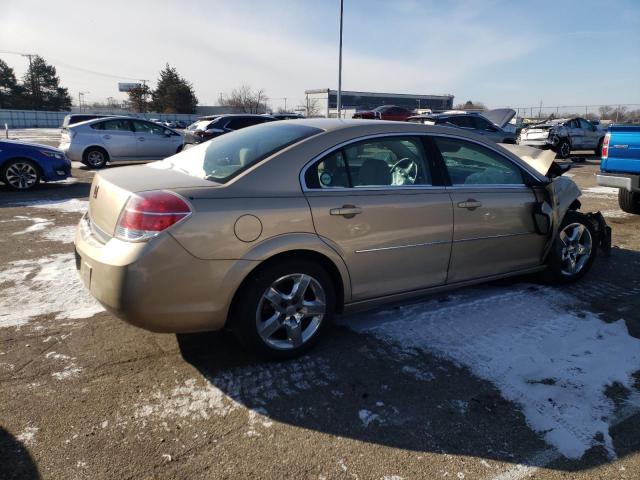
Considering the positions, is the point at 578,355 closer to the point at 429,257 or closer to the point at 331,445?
the point at 429,257

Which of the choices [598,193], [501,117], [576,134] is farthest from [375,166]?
[576,134]

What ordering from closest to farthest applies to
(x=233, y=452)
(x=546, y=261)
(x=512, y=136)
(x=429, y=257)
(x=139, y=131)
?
1. (x=233, y=452)
2. (x=429, y=257)
3. (x=546, y=261)
4. (x=139, y=131)
5. (x=512, y=136)

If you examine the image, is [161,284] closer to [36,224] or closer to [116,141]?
[36,224]

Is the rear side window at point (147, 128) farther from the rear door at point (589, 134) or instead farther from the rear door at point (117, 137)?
the rear door at point (589, 134)

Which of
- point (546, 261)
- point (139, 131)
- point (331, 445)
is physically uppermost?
point (139, 131)

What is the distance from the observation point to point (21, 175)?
970 centimetres

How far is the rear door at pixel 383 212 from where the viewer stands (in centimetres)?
318

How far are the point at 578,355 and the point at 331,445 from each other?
2.00m

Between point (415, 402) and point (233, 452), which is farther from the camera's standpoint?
point (415, 402)

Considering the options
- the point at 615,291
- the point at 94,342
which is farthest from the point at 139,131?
the point at 615,291

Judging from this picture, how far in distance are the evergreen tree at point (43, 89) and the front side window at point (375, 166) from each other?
82.2m

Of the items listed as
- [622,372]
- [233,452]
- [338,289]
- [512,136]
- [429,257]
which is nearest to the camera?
[233,452]

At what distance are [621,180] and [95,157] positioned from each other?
43.1 feet

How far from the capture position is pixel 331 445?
2428mm
